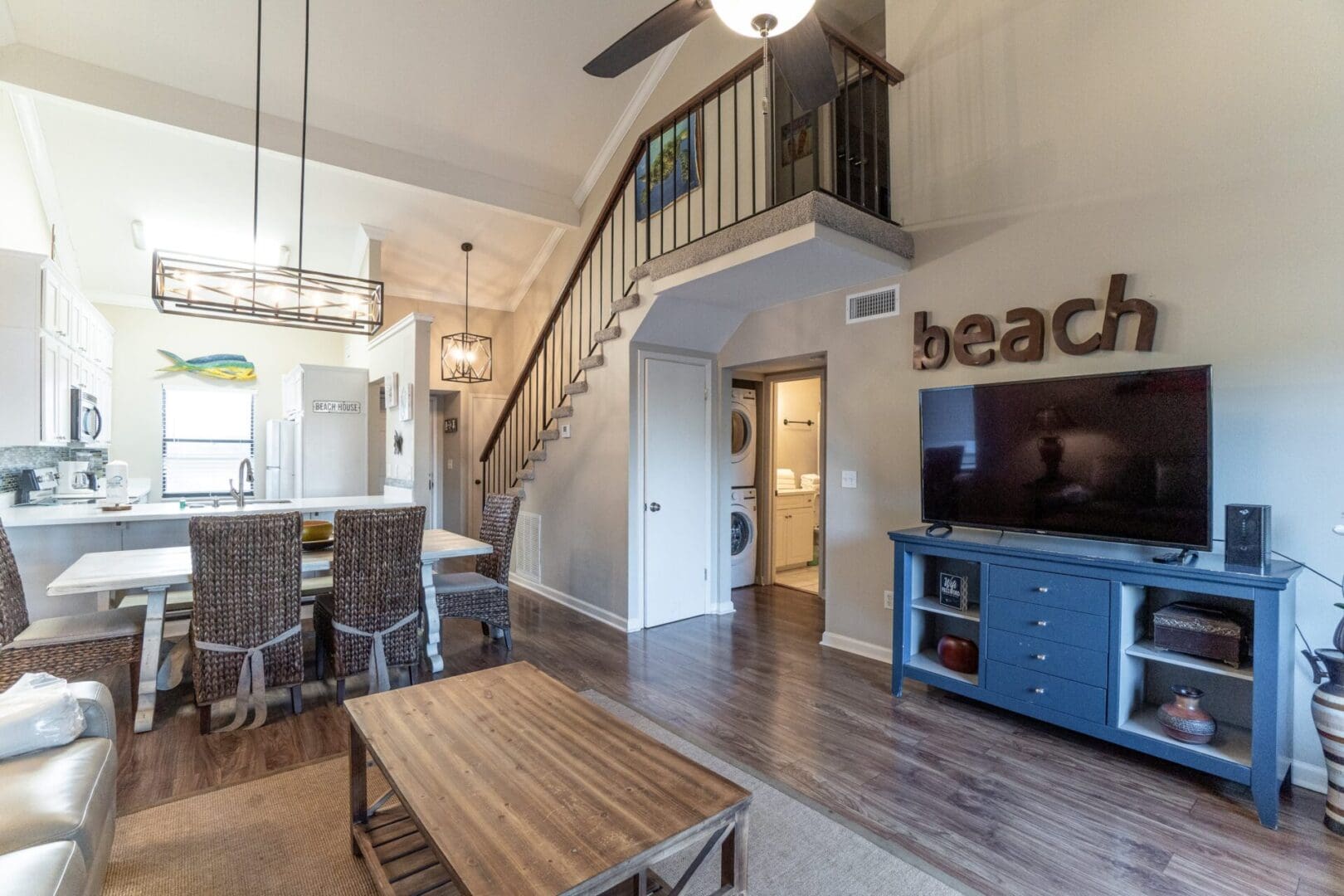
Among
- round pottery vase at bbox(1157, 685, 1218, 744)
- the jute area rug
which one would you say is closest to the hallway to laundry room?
round pottery vase at bbox(1157, 685, 1218, 744)

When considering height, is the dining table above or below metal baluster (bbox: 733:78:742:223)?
below

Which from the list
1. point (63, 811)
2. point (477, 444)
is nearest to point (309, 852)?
point (63, 811)

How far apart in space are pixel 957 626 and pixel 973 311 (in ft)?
6.06

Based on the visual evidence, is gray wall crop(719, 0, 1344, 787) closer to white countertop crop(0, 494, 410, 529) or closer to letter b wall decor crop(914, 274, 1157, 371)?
letter b wall decor crop(914, 274, 1157, 371)

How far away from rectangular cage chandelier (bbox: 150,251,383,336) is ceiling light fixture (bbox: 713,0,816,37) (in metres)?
2.68

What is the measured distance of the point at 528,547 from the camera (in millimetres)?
6027

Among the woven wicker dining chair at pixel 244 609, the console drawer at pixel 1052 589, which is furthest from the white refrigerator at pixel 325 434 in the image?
the console drawer at pixel 1052 589

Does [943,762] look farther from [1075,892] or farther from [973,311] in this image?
[973,311]

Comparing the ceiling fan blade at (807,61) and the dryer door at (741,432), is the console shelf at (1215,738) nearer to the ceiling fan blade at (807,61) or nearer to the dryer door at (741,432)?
the ceiling fan blade at (807,61)

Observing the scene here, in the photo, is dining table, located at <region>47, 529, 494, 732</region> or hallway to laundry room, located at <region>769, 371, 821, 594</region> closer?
dining table, located at <region>47, 529, 494, 732</region>

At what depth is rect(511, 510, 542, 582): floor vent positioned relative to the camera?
5844 millimetres

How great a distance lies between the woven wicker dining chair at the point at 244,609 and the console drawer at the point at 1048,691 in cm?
355

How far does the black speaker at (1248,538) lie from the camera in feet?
7.66

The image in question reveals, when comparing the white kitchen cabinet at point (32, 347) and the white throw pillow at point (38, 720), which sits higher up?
the white kitchen cabinet at point (32, 347)
